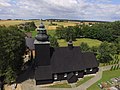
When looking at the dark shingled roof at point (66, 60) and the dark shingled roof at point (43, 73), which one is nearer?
the dark shingled roof at point (43, 73)

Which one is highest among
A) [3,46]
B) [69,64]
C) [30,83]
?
[3,46]

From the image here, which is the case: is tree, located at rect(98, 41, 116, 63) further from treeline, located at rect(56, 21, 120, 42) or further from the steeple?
treeline, located at rect(56, 21, 120, 42)

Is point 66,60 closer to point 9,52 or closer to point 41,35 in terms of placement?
point 41,35

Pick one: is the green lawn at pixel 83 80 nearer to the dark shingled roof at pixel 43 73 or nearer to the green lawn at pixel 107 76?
the green lawn at pixel 107 76

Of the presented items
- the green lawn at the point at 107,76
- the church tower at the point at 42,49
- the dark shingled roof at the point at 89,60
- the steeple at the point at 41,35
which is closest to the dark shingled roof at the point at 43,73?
the church tower at the point at 42,49

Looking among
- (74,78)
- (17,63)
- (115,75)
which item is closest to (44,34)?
(17,63)

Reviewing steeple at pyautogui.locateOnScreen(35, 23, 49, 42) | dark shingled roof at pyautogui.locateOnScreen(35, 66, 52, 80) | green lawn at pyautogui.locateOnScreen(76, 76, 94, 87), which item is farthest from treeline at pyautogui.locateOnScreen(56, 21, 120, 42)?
dark shingled roof at pyautogui.locateOnScreen(35, 66, 52, 80)

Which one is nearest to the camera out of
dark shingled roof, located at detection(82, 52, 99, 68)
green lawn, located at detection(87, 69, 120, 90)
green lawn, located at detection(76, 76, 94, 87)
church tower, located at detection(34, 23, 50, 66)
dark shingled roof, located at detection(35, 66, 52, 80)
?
green lawn, located at detection(87, 69, 120, 90)

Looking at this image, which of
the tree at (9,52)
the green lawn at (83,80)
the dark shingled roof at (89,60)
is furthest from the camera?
the dark shingled roof at (89,60)

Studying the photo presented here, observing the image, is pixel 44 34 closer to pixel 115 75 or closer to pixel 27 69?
pixel 27 69
